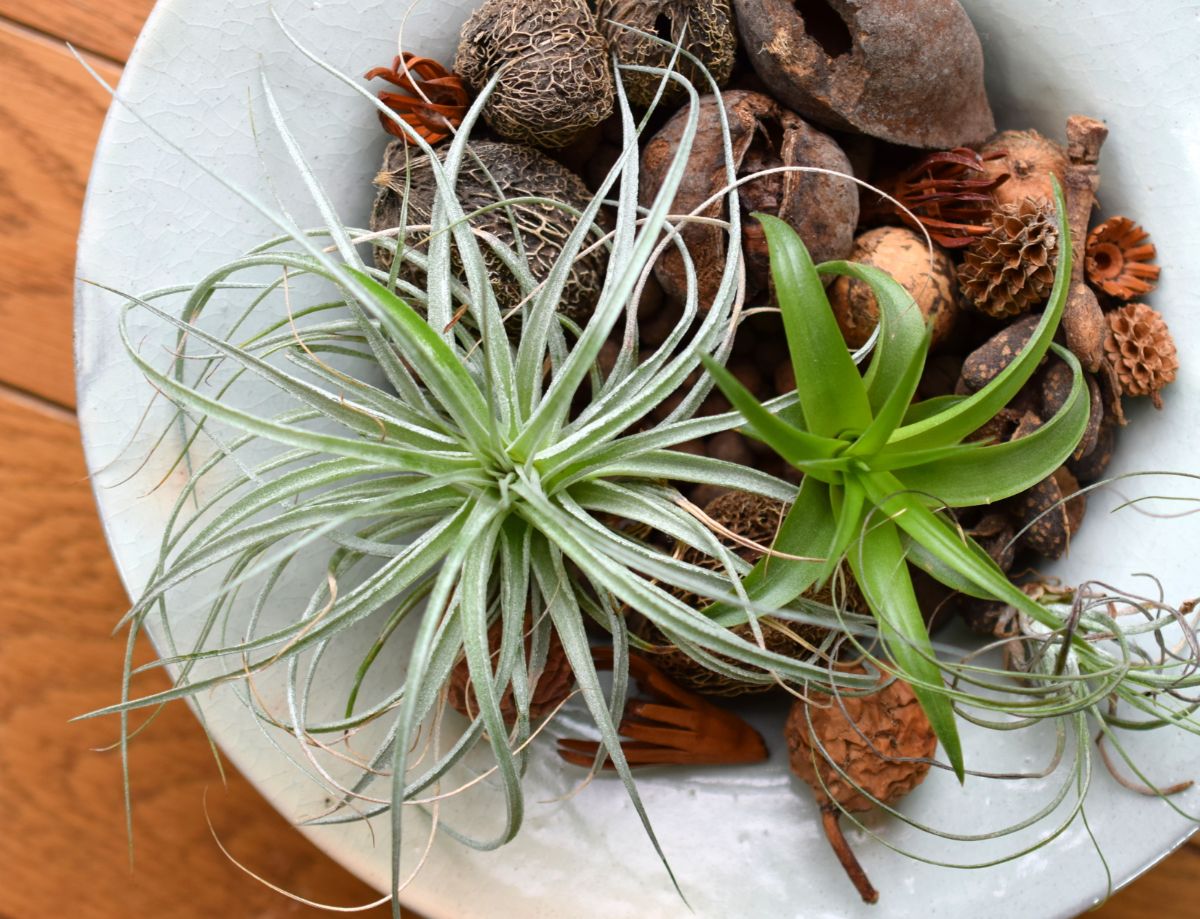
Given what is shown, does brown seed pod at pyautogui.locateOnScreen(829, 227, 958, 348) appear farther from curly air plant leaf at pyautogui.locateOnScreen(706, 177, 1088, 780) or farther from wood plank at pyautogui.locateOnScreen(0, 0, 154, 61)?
wood plank at pyautogui.locateOnScreen(0, 0, 154, 61)

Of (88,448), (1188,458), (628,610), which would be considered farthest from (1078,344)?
(88,448)

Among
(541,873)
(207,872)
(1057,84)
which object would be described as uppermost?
(1057,84)

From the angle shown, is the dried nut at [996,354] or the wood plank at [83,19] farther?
the wood plank at [83,19]

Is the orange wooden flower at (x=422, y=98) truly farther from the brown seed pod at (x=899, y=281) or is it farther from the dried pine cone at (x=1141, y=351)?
the dried pine cone at (x=1141, y=351)

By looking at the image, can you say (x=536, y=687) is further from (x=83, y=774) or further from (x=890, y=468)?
(x=83, y=774)

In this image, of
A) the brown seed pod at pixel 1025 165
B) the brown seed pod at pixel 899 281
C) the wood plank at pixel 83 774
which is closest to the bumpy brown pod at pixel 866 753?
the brown seed pod at pixel 899 281

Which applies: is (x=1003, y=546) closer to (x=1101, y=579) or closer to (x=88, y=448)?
(x=1101, y=579)

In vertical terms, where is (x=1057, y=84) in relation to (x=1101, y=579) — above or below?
above

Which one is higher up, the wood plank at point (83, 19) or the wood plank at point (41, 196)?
the wood plank at point (83, 19)

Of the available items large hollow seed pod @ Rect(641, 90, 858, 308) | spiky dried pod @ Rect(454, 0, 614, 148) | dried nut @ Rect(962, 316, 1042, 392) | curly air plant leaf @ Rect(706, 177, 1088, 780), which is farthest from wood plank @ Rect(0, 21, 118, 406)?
dried nut @ Rect(962, 316, 1042, 392)
